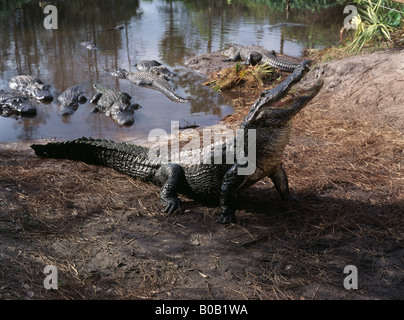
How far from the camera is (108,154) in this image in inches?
171

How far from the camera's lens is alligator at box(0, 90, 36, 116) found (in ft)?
23.7

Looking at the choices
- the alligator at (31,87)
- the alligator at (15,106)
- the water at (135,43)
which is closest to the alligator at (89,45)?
the water at (135,43)

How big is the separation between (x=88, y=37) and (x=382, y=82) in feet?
34.2

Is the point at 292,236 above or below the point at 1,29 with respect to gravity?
below

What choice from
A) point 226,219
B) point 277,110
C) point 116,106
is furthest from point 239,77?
point 226,219

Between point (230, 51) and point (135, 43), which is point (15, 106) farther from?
point (135, 43)

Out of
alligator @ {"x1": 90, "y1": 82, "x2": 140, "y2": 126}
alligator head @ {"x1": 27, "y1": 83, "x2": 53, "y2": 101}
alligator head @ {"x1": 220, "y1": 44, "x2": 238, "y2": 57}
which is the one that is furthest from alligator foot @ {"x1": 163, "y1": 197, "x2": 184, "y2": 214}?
alligator head @ {"x1": 220, "y1": 44, "x2": 238, "y2": 57}

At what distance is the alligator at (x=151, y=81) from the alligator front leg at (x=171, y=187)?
4336 mm

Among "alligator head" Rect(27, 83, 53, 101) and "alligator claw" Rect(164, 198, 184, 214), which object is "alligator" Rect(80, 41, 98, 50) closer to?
"alligator head" Rect(27, 83, 53, 101)

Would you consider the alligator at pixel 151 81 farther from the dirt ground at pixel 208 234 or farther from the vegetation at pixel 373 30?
the dirt ground at pixel 208 234

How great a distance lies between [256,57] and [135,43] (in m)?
4.64

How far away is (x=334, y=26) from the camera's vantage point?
14281 millimetres

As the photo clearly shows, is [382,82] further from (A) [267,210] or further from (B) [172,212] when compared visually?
(B) [172,212]
